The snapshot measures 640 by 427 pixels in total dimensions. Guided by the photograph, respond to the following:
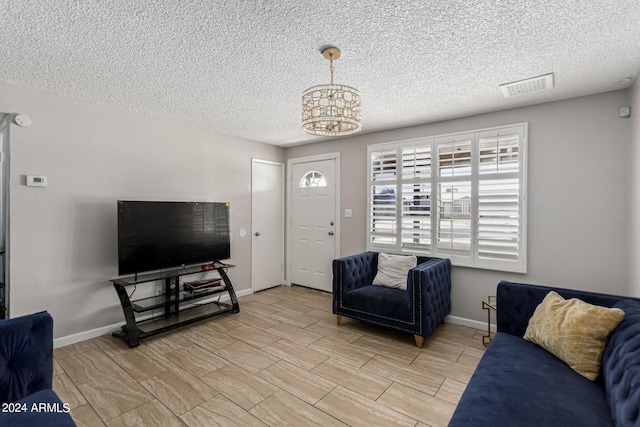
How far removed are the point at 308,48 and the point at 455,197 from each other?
2441 millimetres

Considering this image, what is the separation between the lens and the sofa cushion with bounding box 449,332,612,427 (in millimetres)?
1331

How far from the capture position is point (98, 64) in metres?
2.37

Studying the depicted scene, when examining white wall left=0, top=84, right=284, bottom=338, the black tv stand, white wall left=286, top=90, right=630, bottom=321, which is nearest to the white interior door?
the black tv stand

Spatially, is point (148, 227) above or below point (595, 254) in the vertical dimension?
above

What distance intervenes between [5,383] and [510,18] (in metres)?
3.36

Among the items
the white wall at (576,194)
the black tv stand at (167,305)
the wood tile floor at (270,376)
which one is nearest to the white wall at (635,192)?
the white wall at (576,194)

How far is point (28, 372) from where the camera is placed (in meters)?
1.59

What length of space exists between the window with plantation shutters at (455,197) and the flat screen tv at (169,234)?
6.94 ft

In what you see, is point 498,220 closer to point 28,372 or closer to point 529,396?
point 529,396

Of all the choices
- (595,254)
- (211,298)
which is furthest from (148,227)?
(595,254)

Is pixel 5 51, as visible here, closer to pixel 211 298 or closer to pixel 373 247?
pixel 211 298

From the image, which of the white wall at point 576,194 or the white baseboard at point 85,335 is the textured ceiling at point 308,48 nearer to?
the white wall at point 576,194

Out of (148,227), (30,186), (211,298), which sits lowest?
(211,298)

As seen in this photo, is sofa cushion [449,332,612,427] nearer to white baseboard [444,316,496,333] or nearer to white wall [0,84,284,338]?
white baseboard [444,316,496,333]
